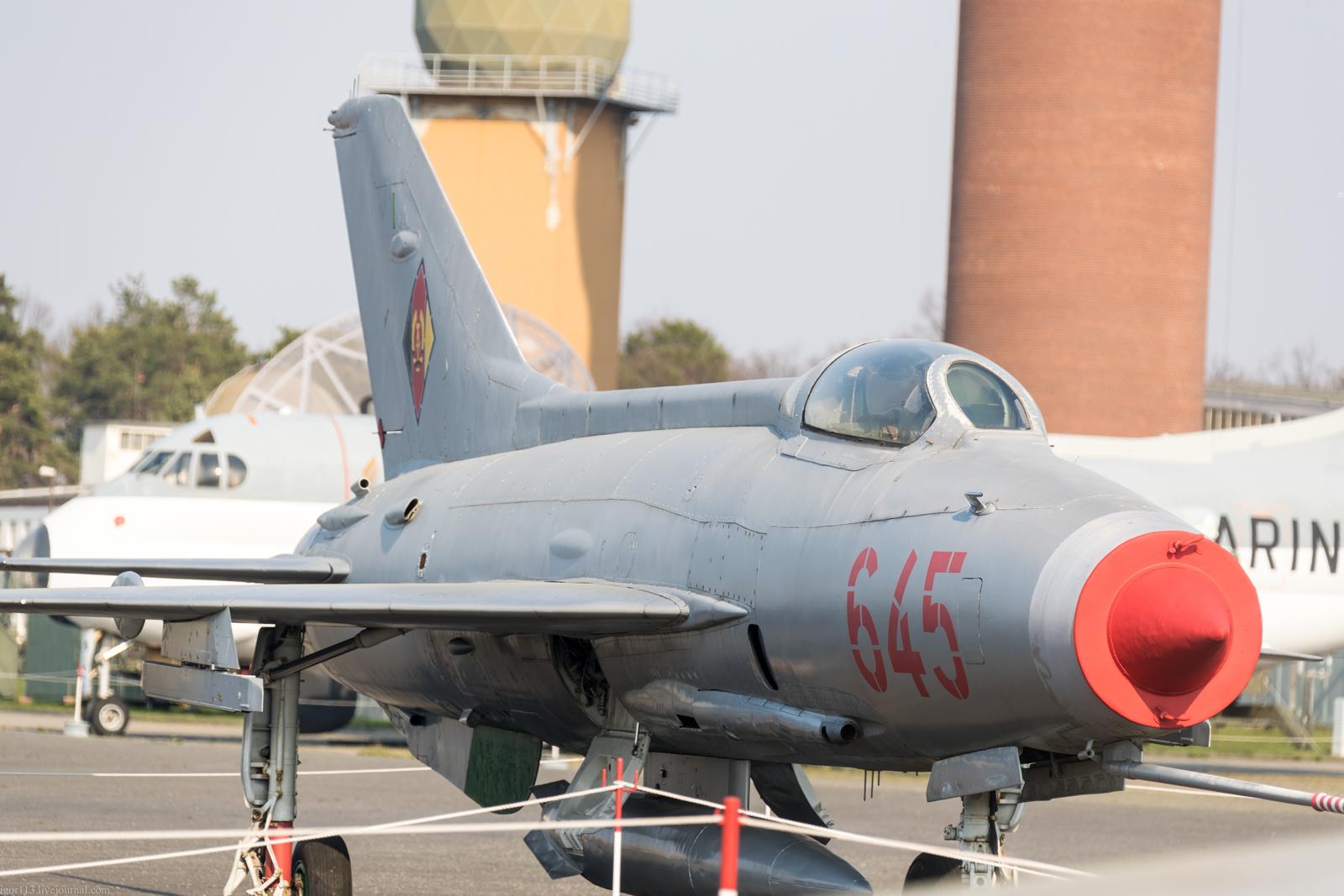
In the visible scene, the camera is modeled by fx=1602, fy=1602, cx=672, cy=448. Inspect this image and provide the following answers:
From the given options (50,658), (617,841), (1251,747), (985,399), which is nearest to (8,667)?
(50,658)

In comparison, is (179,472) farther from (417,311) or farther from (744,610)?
(744,610)

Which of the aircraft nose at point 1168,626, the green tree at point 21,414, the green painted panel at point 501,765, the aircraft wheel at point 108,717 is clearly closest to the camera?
the aircraft nose at point 1168,626

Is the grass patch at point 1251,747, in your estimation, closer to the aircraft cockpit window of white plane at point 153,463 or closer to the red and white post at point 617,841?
the aircraft cockpit window of white plane at point 153,463

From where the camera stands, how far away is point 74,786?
51.6ft

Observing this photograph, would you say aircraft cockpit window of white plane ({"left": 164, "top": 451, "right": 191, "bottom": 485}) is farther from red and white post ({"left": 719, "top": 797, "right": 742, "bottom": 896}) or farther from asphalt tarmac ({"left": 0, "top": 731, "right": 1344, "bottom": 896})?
red and white post ({"left": 719, "top": 797, "right": 742, "bottom": 896})

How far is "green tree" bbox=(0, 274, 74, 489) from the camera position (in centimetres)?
7131

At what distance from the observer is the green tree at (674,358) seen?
80.8m

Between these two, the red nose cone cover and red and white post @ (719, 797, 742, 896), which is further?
the red nose cone cover

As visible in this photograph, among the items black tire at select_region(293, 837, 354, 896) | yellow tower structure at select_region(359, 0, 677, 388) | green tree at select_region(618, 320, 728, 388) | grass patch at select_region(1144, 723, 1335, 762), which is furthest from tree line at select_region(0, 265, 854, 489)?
→ black tire at select_region(293, 837, 354, 896)

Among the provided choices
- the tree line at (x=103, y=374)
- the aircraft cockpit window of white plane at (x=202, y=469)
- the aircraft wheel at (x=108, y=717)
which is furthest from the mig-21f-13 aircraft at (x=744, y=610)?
the tree line at (x=103, y=374)

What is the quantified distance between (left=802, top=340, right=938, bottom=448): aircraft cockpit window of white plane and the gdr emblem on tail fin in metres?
4.83

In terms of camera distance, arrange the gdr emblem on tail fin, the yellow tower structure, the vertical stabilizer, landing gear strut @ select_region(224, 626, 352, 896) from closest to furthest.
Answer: landing gear strut @ select_region(224, 626, 352, 896) → the vertical stabilizer → the gdr emblem on tail fin → the yellow tower structure

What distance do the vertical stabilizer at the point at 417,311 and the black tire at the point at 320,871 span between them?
286 centimetres

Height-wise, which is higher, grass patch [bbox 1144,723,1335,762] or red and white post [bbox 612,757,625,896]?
red and white post [bbox 612,757,625,896]
